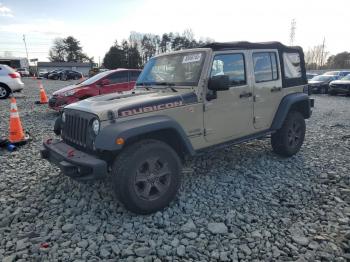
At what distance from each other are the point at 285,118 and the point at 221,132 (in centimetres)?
167

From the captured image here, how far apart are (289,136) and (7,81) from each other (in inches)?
516

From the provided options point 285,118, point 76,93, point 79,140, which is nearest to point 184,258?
point 79,140

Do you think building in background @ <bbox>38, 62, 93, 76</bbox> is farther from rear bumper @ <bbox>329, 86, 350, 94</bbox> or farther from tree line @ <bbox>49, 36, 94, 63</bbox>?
rear bumper @ <bbox>329, 86, 350, 94</bbox>

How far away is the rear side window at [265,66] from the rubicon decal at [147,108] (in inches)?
69.1

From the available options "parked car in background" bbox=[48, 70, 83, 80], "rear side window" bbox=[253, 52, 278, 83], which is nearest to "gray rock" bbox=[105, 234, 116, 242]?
"rear side window" bbox=[253, 52, 278, 83]

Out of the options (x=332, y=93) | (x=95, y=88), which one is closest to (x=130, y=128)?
(x=95, y=88)

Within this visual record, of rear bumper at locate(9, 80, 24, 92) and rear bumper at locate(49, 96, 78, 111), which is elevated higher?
rear bumper at locate(9, 80, 24, 92)

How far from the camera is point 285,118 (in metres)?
5.10

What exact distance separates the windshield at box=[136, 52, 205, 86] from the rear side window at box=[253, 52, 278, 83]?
116cm

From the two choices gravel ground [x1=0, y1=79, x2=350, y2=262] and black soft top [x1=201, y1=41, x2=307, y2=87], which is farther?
black soft top [x1=201, y1=41, x2=307, y2=87]

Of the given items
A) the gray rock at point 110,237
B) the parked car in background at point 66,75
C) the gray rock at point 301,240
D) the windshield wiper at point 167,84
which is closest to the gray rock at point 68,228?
the gray rock at point 110,237

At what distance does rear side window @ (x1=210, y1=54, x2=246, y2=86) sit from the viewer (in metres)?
4.01

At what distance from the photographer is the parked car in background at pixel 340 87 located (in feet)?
55.5

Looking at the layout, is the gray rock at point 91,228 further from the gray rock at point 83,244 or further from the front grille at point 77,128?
the front grille at point 77,128
